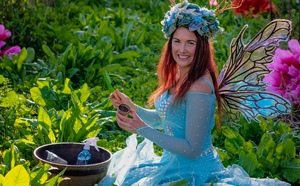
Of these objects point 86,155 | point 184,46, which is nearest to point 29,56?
point 86,155

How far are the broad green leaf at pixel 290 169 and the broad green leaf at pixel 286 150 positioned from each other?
5cm

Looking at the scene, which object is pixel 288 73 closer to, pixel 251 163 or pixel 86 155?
pixel 251 163

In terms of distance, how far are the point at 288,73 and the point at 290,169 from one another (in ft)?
2.72

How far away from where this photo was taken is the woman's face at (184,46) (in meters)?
2.13

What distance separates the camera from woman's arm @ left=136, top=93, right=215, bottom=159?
6.57ft

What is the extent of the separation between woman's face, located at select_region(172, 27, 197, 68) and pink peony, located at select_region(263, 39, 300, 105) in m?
1.23

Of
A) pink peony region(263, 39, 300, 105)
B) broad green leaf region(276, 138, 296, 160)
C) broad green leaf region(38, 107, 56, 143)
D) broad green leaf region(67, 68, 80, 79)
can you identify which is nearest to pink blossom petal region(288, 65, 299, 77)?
pink peony region(263, 39, 300, 105)

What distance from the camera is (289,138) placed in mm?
2814

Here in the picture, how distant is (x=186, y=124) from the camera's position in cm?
203

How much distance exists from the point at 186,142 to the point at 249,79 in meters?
0.63

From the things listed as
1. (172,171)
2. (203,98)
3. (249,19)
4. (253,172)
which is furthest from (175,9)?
(249,19)

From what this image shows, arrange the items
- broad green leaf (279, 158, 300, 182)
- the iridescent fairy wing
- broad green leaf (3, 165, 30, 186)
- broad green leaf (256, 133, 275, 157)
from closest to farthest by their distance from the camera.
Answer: broad green leaf (3, 165, 30, 186) → the iridescent fairy wing → broad green leaf (279, 158, 300, 182) → broad green leaf (256, 133, 275, 157)

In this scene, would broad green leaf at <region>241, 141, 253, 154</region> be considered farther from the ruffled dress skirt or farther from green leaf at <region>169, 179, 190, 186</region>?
green leaf at <region>169, 179, 190, 186</region>

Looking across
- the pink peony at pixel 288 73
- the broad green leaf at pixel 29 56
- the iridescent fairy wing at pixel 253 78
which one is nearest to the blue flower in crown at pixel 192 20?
the iridescent fairy wing at pixel 253 78
